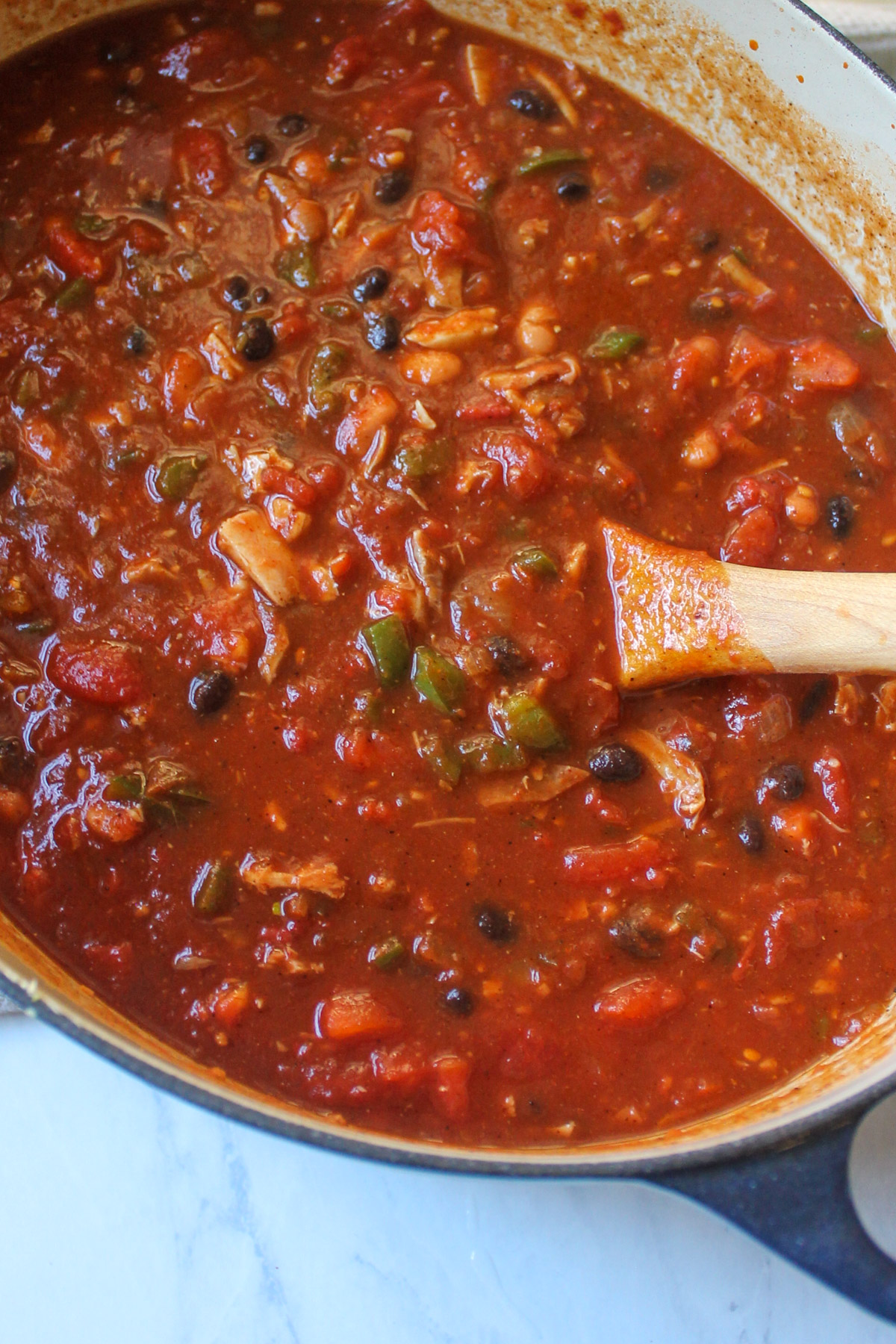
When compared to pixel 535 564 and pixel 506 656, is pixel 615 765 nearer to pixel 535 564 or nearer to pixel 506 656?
pixel 506 656

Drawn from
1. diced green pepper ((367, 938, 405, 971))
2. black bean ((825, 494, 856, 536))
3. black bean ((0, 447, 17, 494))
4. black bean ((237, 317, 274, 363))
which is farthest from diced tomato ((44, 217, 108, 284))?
black bean ((825, 494, 856, 536))

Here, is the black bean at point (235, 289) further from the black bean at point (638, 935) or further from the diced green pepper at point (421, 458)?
the black bean at point (638, 935)

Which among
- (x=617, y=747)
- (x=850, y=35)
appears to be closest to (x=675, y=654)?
(x=617, y=747)

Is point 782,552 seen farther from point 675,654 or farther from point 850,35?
point 850,35

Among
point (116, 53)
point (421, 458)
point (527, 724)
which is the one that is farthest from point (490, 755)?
point (116, 53)

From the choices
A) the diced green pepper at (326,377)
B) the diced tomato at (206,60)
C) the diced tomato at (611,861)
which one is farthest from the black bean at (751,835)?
the diced tomato at (206,60)
